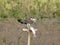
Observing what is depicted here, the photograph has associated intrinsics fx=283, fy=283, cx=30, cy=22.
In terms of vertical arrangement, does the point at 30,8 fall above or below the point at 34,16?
above

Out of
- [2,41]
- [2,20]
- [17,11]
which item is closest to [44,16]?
[17,11]

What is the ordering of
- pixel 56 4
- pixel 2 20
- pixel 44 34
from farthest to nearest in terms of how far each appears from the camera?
pixel 56 4, pixel 2 20, pixel 44 34

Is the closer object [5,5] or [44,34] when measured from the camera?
[44,34]

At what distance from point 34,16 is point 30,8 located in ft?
1.69

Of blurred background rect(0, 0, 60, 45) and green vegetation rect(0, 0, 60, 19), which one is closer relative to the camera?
blurred background rect(0, 0, 60, 45)

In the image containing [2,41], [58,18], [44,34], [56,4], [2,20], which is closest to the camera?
[2,41]

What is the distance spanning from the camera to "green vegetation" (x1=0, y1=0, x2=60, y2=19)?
28.9ft

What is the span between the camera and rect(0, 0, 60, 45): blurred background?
708 centimetres

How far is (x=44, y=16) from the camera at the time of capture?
8.95m

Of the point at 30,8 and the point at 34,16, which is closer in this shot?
the point at 34,16

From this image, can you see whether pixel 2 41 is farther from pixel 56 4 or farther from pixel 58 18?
pixel 56 4

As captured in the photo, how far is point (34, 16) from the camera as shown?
8.81 meters

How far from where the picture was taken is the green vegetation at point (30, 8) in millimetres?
8805

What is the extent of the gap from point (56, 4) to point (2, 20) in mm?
2329
